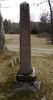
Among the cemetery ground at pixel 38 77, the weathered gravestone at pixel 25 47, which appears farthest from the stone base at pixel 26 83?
the cemetery ground at pixel 38 77

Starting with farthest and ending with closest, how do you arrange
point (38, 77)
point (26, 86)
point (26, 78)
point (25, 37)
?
point (38, 77), point (25, 37), point (26, 78), point (26, 86)

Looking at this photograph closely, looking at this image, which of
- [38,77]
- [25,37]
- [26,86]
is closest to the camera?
[26,86]

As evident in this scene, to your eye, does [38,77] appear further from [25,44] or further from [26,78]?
[25,44]

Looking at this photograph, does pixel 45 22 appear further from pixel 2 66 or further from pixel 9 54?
pixel 2 66

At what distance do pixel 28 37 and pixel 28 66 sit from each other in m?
1.03

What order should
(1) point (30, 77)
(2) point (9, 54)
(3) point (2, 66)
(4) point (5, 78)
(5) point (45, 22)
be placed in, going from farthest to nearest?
1. (5) point (45, 22)
2. (2) point (9, 54)
3. (3) point (2, 66)
4. (4) point (5, 78)
5. (1) point (30, 77)

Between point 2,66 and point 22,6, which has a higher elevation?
point 22,6

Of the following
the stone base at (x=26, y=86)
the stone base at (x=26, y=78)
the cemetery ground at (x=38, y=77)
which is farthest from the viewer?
the stone base at (x=26, y=78)

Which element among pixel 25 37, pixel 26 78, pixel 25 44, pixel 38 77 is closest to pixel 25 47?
pixel 25 44

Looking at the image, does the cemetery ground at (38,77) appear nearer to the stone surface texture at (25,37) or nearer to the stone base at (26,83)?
the stone base at (26,83)

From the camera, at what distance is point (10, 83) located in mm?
11047

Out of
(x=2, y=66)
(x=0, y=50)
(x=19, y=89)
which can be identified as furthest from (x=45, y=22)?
(x=19, y=89)

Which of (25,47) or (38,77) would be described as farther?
(38,77)

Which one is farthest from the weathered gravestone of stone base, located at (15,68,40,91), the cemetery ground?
the cemetery ground
